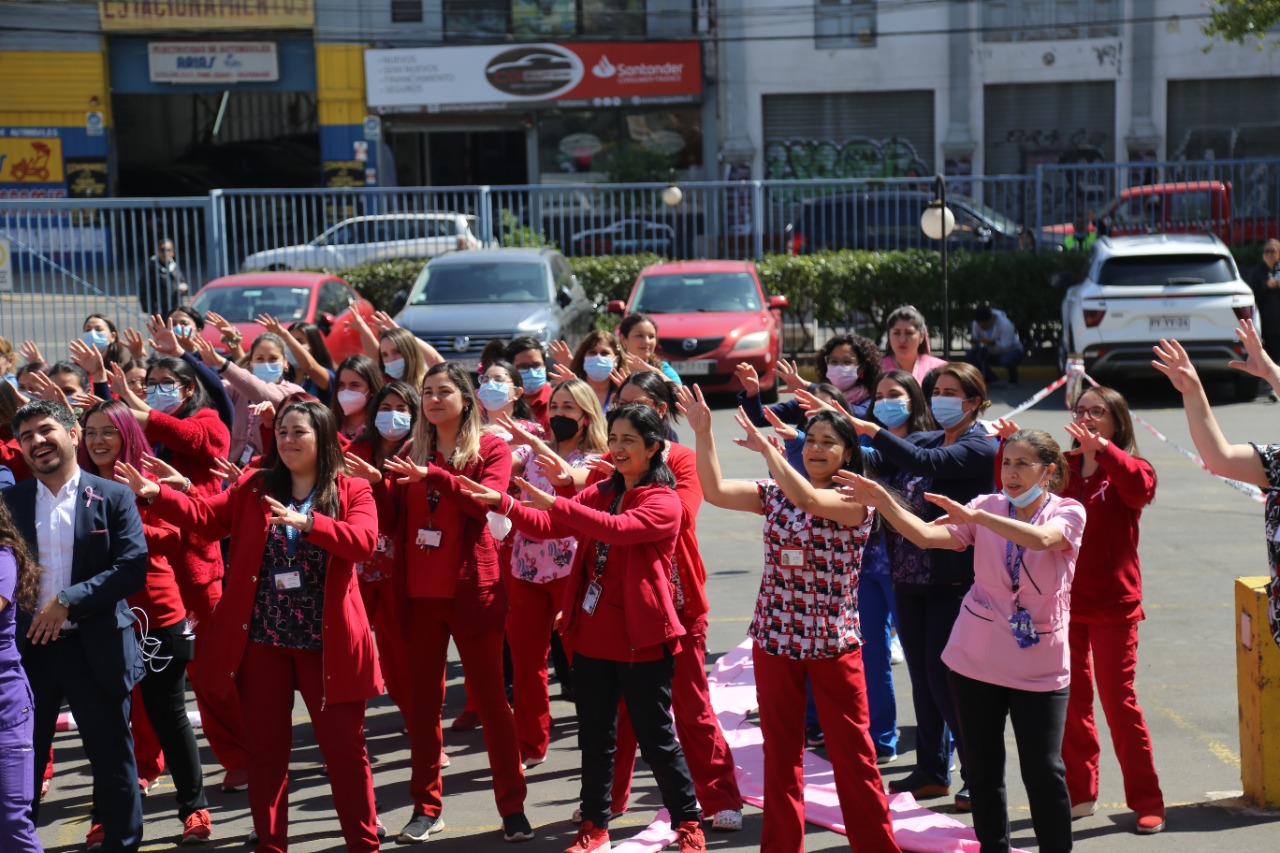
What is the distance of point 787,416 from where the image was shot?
8.34 metres

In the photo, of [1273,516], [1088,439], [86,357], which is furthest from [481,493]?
[86,357]

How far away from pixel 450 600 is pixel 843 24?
3107 cm

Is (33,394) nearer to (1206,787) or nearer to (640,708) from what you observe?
(640,708)

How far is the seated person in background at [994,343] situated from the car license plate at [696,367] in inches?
144

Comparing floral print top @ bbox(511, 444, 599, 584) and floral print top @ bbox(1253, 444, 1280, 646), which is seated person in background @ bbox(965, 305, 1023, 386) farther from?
floral print top @ bbox(1253, 444, 1280, 646)

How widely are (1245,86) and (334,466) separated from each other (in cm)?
3344

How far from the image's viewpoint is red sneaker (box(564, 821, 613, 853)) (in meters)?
5.81

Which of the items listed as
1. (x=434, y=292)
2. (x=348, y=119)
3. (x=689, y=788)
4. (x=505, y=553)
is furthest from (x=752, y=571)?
(x=348, y=119)

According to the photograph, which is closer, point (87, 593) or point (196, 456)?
point (87, 593)

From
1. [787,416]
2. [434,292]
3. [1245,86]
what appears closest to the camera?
[787,416]

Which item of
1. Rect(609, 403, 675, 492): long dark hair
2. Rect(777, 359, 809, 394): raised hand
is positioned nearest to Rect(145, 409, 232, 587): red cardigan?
Rect(609, 403, 675, 492): long dark hair

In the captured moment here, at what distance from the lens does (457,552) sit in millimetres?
6223

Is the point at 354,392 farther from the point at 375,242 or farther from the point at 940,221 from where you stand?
the point at 375,242

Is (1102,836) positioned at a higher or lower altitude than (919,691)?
lower
